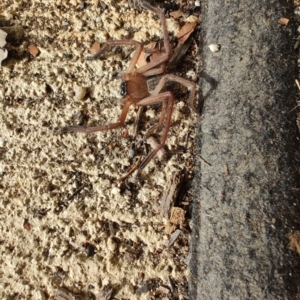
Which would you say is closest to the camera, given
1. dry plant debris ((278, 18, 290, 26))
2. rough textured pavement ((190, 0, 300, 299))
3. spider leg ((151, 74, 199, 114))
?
rough textured pavement ((190, 0, 300, 299))

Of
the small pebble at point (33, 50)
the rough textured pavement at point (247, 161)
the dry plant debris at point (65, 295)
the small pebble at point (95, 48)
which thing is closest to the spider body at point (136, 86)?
the small pebble at point (95, 48)

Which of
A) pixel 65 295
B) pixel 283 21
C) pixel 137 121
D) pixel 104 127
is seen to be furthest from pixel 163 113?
pixel 65 295

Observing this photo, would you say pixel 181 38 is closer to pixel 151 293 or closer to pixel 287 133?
pixel 287 133

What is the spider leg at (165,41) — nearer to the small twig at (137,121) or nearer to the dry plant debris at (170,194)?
the small twig at (137,121)

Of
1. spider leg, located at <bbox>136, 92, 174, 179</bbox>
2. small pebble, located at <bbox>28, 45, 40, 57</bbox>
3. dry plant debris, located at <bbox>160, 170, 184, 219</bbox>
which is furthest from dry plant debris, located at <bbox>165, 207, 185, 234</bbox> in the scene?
small pebble, located at <bbox>28, 45, 40, 57</bbox>

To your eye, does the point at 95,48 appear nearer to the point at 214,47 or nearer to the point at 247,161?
the point at 214,47

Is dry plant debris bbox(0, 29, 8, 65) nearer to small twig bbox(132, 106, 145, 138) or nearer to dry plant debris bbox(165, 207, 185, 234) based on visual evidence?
small twig bbox(132, 106, 145, 138)
